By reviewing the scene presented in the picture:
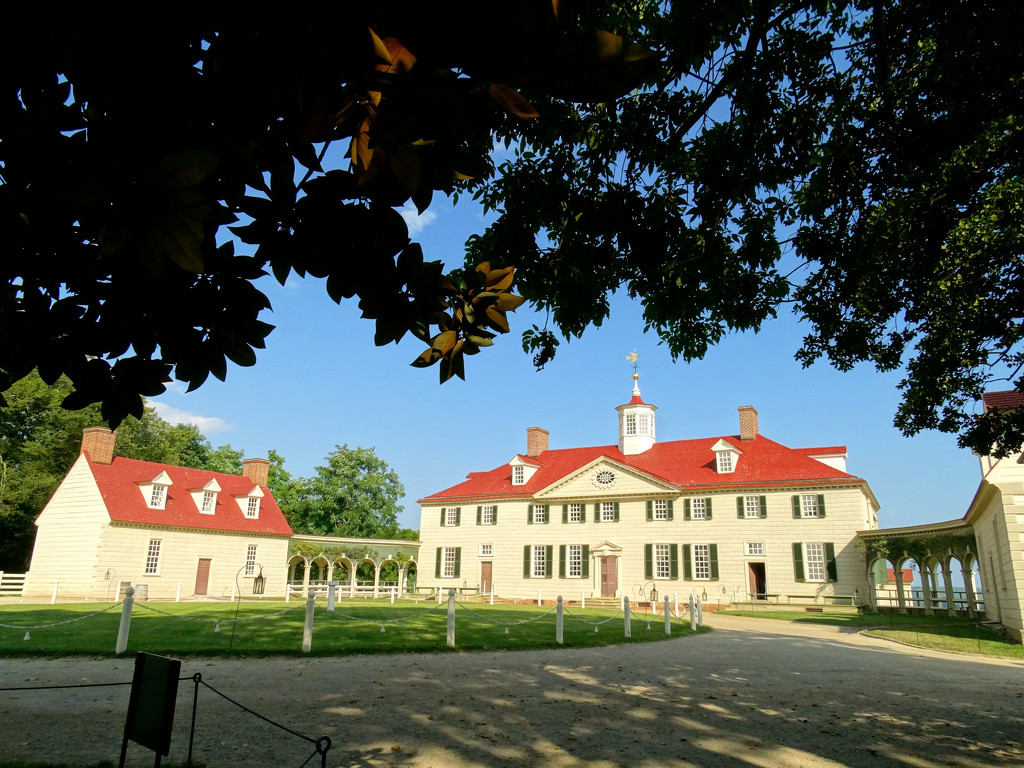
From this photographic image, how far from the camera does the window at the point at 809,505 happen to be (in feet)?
112

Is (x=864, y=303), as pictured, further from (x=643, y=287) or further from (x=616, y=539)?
(x=616, y=539)

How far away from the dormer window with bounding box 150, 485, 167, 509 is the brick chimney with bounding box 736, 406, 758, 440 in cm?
3335

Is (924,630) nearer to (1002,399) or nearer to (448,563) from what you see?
(1002,399)

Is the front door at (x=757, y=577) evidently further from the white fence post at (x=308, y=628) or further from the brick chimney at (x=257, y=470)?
the brick chimney at (x=257, y=470)

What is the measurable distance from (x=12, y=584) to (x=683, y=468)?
3565 centimetres

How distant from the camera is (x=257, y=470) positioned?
133 ft

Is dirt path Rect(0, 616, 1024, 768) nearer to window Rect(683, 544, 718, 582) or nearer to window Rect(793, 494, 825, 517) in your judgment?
window Rect(793, 494, 825, 517)

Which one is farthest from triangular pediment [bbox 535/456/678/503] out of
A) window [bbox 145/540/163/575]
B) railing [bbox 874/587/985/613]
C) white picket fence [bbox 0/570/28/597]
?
white picket fence [bbox 0/570/28/597]

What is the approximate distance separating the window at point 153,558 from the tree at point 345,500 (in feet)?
69.3

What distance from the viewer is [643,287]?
671 cm

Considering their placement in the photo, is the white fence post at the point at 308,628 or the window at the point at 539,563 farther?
the window at the point at 539,563

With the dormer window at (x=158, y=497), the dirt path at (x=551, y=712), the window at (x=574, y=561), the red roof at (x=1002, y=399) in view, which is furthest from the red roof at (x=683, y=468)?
the dirt path at (x=551, y=712)

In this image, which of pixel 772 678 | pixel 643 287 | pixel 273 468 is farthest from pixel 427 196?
pixel 273 468

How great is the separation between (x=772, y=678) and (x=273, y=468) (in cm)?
5412
